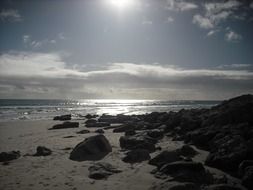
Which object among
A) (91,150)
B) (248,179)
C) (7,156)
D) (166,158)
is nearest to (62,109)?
(7,156)

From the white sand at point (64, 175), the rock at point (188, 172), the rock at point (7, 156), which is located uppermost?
the rock at point (188, 172)

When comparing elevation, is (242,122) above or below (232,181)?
above

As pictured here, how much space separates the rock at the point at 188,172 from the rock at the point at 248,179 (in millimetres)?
872

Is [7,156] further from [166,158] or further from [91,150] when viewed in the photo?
[166,158]

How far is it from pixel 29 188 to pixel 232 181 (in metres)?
5.65

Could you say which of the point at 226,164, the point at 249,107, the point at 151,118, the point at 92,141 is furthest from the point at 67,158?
the point at 151,118

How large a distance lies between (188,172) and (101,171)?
2679 mm

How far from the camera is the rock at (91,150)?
11050 mm

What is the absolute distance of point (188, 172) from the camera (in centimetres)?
799

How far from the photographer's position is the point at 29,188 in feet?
25.3

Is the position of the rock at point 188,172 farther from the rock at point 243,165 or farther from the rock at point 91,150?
the rock at point 91,150

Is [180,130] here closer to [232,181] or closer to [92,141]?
[92,141]

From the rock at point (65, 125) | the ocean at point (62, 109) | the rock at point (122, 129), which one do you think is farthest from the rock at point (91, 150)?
the ocean at point (62, 109)

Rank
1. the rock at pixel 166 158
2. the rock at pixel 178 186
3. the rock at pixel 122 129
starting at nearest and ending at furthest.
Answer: the rock at pixel 178 186, the rock at pixel 166 158, the rock at pixel 122 129
